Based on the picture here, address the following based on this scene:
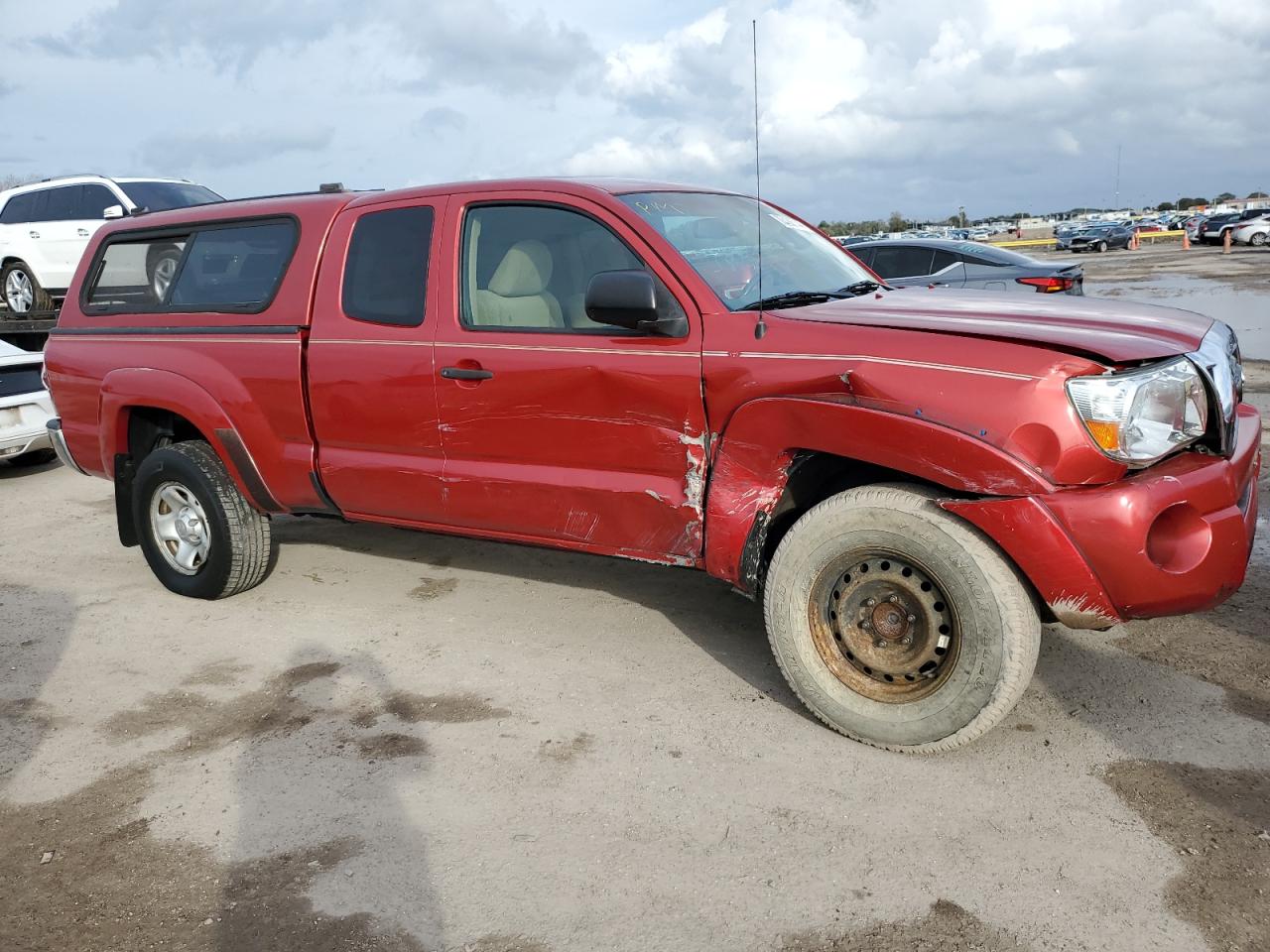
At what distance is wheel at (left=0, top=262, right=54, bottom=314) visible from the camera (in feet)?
42.0

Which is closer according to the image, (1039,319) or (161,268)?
(1039,319)

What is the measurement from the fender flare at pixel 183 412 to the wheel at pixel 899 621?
2620 mm

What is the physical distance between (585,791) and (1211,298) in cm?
1822

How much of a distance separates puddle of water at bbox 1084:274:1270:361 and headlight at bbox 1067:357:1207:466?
8077mm

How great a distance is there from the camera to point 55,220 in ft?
41.2

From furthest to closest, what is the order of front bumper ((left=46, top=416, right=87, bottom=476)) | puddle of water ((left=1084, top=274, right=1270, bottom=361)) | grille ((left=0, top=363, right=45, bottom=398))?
1. puddle of water ((left=1084, top=274, right=1270, bottom=361))
2. grille ((left=0, top=363, right=45, bottom=398))
3. front bumper ((left=46, top=416, right=87, bottom=476))

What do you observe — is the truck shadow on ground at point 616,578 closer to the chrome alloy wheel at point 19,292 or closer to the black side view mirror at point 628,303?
the black side view mirror at point 628,303

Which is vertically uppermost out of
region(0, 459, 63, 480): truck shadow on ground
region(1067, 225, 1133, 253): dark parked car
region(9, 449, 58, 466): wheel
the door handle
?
region(1067, 225, 1133, 253): dark parked car

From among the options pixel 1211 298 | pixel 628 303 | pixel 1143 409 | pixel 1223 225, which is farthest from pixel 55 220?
pixel 1223 225

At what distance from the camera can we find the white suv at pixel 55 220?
474 inches

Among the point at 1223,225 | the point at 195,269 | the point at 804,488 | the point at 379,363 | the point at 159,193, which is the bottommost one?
the point at 804,488

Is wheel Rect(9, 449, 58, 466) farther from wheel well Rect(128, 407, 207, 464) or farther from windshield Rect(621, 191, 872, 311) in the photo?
windshield Rect(621, 191, 872, 311)

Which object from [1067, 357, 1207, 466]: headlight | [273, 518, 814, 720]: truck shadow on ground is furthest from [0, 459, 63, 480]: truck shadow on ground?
[1067, 357, 1207, 466]: headlight

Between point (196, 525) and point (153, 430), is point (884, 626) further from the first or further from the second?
point (153, 430)
